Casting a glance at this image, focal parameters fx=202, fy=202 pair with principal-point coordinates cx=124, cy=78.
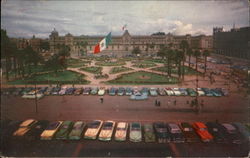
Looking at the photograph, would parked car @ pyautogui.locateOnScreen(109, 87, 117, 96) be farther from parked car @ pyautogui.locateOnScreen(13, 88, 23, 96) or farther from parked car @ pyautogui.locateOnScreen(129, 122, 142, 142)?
parked car @ pyautogui.locateOnScreen(13, 88, 23, 96)

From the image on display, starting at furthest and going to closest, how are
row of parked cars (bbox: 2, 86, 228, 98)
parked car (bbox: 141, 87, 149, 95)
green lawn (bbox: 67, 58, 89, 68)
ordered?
green lawn (bbox: 67, 58, 89, 68), row of parked cars (bbox: 2, 86, 228, 98), parked car (bbox: 141, 87, 149, 95)

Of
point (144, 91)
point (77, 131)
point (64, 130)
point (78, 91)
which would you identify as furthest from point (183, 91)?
point (64, 130)

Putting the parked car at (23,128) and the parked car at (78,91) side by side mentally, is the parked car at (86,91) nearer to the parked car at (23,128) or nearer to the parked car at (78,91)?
the parked car at (78,91)

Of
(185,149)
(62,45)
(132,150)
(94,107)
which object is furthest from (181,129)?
(62,45)

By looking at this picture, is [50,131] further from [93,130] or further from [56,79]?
[56,79]

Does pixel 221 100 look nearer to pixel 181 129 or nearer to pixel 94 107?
pixel 181 129

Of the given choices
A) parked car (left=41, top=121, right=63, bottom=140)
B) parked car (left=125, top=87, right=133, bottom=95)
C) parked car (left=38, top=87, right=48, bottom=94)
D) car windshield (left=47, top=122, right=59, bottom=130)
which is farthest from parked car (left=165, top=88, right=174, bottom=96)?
parked car (left=38, top=87, right=48, bottom=94)
